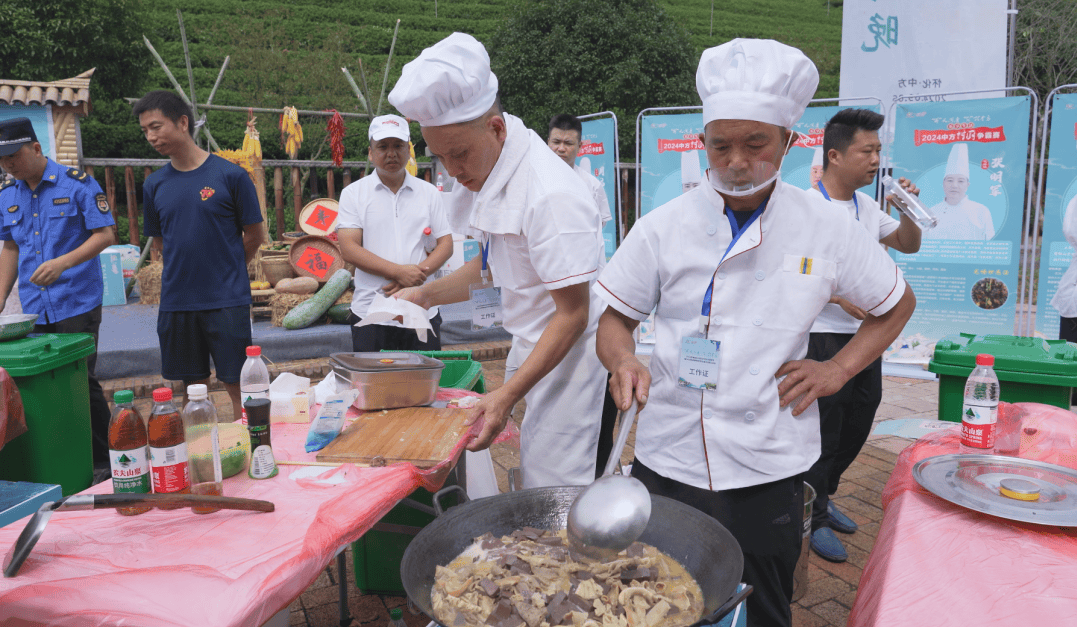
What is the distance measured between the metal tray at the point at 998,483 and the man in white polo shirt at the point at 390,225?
2.57 m

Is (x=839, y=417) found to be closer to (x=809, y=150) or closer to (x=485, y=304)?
(x=485, y=304)

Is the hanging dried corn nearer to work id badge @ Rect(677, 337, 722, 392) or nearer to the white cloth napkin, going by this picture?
the white cloth napkin

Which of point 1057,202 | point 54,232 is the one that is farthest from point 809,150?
point 54,232

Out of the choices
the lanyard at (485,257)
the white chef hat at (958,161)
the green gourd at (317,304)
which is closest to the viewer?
the lanyard at (485,257)

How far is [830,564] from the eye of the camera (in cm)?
287

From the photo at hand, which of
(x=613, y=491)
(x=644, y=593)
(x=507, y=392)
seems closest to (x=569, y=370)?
(x=507, y=392)

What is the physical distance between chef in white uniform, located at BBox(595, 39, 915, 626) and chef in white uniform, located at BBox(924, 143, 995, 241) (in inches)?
186

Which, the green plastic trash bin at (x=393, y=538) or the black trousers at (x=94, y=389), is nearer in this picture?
the green plastic trash bin at (x=393, y=538)

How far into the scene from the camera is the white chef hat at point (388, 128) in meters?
3.74

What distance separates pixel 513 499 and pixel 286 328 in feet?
17.0

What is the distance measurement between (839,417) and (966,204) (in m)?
3.65

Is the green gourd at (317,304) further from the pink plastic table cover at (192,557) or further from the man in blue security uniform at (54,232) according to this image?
the pink plastic table cover at (192,557)

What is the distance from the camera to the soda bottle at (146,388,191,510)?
4.62ft

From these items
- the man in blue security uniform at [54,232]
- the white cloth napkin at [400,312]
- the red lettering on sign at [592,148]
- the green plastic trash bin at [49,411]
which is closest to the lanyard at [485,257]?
the white cloth napkin at [400,312]
